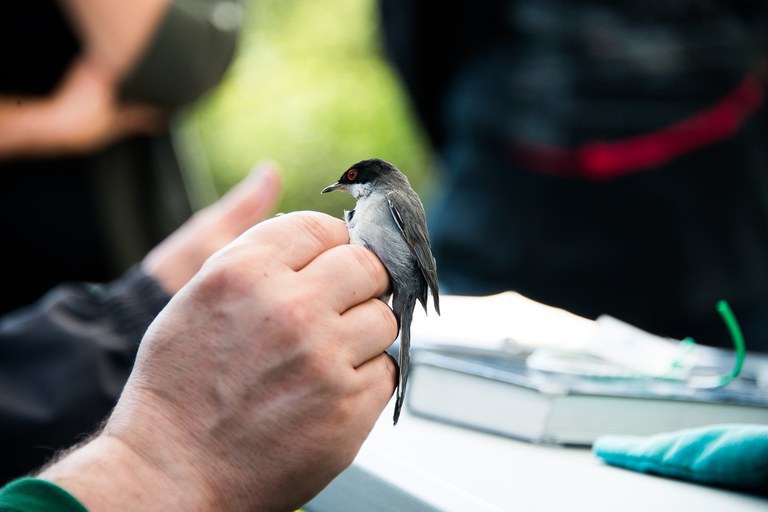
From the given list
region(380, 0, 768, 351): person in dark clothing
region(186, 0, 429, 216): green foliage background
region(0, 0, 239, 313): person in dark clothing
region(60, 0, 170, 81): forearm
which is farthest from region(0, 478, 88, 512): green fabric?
region(186, 0, 429, 216): green foliage background

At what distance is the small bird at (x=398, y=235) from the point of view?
24.1 inches

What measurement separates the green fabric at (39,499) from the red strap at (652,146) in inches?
51.8

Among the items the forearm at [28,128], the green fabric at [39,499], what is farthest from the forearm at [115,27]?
the green fabric at [39,499]

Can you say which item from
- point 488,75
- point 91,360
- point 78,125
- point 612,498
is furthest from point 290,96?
point 612,498

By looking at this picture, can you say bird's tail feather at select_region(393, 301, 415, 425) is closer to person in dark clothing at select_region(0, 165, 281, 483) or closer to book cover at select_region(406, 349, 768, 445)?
book cover at select_region(406, 349, 768, 445)

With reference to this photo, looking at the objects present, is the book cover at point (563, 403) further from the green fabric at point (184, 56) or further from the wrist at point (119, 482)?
the green fabric at point (184, 56)

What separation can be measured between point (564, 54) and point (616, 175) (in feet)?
0.87

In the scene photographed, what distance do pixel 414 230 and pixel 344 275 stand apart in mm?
68

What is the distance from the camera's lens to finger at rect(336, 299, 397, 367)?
572mm

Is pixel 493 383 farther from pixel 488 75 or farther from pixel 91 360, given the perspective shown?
pixel 488 75

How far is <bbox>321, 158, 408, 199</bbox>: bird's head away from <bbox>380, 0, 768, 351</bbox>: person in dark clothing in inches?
42.9

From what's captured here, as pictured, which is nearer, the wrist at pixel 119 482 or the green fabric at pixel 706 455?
the wrist at pixel 119 482

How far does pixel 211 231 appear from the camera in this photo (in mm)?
1054

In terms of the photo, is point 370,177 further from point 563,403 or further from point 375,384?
point 563,403
